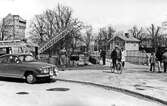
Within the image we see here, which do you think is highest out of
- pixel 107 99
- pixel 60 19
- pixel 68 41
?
pixel 60 19

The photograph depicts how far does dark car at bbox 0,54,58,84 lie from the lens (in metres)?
13.0

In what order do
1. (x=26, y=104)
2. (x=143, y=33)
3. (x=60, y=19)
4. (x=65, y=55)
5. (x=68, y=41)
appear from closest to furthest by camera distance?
(x=26, y=104) → (x=65, y=55) → (x=68, y=41) → (x=60, y=19) → (x=143, y=33)

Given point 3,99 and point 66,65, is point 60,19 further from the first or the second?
point 3,99

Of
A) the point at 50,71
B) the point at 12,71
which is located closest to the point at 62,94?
the point at 50,71

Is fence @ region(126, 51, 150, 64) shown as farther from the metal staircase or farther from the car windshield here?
the car windshield

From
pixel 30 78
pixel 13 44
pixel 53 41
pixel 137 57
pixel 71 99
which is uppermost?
pixel 53 41

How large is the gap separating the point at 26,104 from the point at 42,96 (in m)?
1.50

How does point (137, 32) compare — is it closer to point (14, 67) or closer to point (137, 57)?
point (137, 57)

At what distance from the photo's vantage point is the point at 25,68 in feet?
43.9

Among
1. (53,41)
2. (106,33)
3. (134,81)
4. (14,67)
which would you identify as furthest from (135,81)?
(106,33)

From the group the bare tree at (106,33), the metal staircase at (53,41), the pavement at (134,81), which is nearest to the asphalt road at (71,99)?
the pavement at (134,81)

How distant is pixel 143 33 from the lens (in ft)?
353

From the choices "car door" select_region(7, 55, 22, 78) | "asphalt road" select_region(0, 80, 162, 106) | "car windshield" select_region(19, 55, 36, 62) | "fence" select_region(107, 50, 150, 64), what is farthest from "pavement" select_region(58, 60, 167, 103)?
"fence" select_region(107, 50, 150, 64)

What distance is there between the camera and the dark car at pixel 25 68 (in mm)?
13039
